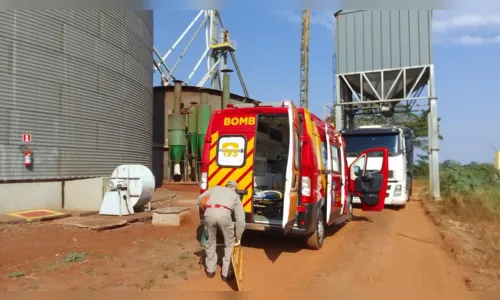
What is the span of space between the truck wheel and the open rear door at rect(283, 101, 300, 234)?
98 cm

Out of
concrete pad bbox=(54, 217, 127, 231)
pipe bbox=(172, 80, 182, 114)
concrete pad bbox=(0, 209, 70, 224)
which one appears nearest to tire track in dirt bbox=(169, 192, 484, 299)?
concrete pad bbox=(54, 217, 127, 231)

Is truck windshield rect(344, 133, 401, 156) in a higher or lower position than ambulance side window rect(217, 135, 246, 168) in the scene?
higher

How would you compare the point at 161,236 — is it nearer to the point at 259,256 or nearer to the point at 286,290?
the point at 259,256

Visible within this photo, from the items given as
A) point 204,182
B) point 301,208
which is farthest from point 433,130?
point 204,182

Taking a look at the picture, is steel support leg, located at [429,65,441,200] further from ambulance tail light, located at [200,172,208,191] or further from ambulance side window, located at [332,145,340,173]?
ambulance tail light, located at [200,172,208,191]

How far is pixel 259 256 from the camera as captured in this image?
7395 millimetres

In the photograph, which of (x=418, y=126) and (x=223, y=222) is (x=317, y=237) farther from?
(x=418, y=126)

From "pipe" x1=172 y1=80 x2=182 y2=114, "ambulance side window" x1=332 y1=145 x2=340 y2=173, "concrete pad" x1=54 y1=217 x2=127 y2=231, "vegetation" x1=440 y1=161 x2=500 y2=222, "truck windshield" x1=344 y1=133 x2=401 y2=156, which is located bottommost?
"concrete pad" x1=54 y1=217 x2=127 y2=231

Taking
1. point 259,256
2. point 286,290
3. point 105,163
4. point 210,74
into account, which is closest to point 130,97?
point 105,163

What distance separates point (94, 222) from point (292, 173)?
5.85m

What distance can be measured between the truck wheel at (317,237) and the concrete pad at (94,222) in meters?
4.93

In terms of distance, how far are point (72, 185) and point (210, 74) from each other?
32046mm

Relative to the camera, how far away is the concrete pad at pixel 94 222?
9.71 m

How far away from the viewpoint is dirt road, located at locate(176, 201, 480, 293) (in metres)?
5.77
